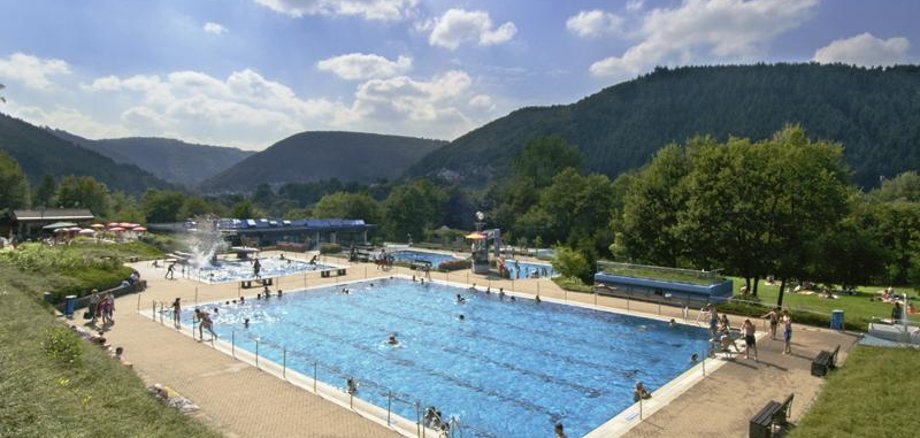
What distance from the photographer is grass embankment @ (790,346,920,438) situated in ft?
40.3

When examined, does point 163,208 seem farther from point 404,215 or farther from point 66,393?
point 66,393

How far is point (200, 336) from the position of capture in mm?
22578

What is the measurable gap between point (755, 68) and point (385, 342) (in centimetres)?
21574

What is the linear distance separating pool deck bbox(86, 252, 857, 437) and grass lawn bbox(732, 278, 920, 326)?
3148mm

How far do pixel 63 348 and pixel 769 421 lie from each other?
57.5 ft

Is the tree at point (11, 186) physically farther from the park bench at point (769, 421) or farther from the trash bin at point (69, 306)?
the park bench at point (769, 421)

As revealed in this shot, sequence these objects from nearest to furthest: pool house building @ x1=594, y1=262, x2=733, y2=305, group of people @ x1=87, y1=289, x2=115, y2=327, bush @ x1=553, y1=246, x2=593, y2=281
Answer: group of people @ x1=87, y1=289, x2=115, y2=327, pool house building @ x1=594, y1=262, x2=733, y2=305, bush @ x1=553, y1=246, x2=593, y2=281

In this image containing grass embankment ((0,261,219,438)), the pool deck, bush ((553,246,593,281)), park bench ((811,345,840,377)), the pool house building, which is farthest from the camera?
bush ((553,246,593,281))

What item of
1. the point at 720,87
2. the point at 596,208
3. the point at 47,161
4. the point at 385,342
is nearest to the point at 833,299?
the point at 385,342

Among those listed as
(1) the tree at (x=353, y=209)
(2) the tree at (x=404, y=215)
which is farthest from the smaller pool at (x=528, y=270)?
(1) the tree at (x=353, y=209)

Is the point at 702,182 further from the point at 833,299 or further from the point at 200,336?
the point at 200,336

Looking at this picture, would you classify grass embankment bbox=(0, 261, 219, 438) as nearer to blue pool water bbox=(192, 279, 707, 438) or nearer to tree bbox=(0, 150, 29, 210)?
blue pool water bbox=(192, 279, 707, 438)

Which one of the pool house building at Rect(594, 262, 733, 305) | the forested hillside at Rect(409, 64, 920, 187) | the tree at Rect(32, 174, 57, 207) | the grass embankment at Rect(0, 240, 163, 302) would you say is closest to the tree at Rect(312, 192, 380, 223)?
the tree at Rect(32, 174, 57, 207)

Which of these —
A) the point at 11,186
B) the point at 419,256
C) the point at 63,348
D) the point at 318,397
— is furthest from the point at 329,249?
the point at 11,186
